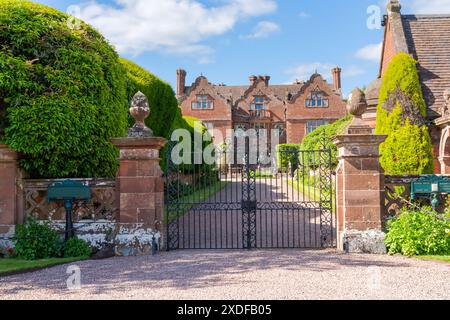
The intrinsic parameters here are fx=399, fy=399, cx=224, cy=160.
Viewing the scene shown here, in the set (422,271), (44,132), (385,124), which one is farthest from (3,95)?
(385,124)

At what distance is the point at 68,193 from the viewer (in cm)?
765

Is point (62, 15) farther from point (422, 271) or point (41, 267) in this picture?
point (422, 271)

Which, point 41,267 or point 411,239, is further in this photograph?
point 411,239

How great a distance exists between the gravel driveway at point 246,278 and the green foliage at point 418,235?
344mm

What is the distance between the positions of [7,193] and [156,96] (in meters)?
6.87

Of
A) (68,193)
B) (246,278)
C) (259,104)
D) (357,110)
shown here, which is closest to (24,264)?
(68,193)

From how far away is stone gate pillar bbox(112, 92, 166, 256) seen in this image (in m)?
7.76

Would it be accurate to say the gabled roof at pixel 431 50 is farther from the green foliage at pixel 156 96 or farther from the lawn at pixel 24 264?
the lawn at pixel 24 264

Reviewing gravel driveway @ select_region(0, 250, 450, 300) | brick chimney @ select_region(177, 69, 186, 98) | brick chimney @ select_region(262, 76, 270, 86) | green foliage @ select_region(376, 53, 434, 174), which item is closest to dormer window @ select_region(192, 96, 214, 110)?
brick chimney @ select_region(177, 69, 186, 98)

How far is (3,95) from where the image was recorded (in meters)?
7.81

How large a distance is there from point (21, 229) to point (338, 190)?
245 inches

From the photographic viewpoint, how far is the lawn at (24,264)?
6.34 m

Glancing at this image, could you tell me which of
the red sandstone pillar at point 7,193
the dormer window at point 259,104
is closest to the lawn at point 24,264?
the red sandstone pillar at point 7,193

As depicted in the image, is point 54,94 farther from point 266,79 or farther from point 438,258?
point 266,79
